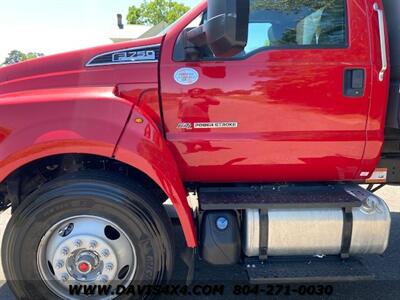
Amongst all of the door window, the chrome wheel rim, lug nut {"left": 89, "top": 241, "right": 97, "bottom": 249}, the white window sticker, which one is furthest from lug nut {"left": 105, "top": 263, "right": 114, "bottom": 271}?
the door window

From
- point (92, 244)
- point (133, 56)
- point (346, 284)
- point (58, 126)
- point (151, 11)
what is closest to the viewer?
point (58, 126)

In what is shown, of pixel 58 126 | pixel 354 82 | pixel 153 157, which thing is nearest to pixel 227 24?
pixel 153 157

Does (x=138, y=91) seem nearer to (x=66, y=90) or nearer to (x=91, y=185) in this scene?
(x=66, y=90)

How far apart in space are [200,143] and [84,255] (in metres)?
1.08

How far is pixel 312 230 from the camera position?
2604 millimetres

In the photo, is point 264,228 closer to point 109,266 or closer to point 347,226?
point 347,226

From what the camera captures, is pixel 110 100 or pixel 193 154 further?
pixel 193 154

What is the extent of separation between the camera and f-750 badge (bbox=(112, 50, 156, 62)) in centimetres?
254

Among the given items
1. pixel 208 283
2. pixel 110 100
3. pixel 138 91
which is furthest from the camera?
pixel 208 283

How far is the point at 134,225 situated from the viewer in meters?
2.42

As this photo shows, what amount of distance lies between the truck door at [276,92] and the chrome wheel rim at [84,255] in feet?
2.23

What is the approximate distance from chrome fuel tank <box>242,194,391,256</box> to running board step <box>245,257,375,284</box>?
0.07 m

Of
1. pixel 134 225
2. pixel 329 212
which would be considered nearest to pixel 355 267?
pixel 329 212

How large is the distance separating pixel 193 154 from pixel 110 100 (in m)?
0.68
